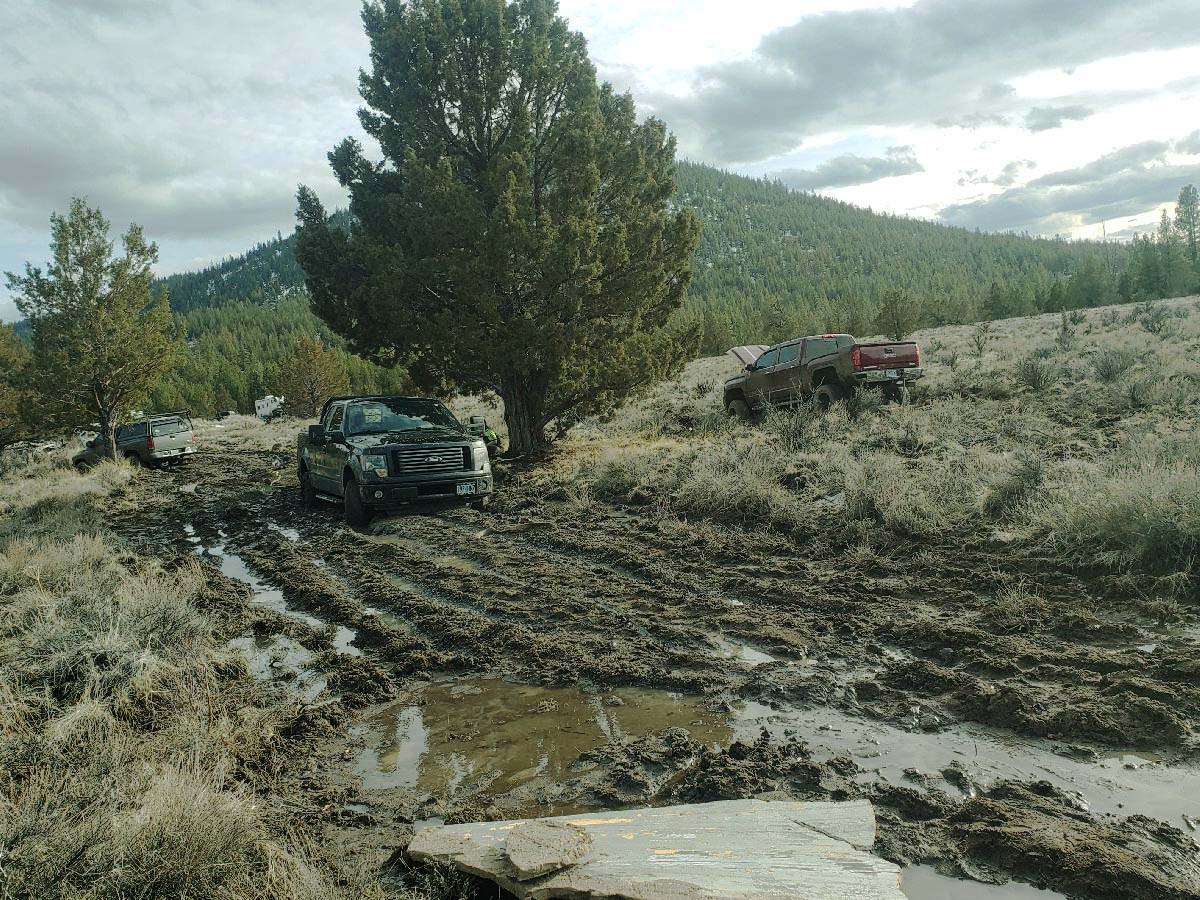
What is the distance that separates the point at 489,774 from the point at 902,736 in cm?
230

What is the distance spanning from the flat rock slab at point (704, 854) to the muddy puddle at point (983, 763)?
2.26 ft

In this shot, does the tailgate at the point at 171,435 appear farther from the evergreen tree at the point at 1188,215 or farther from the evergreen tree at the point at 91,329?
the evergreen tree at the point at 1188,215

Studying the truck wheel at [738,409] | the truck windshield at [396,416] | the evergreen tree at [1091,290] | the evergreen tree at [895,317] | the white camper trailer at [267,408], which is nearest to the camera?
the truck windshield at [396,416]

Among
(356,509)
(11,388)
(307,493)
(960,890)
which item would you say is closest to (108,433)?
(11,388)

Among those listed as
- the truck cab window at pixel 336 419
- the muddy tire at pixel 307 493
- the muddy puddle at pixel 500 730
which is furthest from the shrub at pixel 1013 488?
the muddy tire at pixel 307 493

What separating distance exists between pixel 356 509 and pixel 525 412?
5522 millimetres

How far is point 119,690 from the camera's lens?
16.1ft

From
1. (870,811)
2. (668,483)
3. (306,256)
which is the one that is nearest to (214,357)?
(306,256)

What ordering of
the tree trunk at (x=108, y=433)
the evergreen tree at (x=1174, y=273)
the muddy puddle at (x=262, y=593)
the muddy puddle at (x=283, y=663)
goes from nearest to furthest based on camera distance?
1. the muddy puddle at (x=283, y=663)
2. the muddy puddle at (x=262, y=593)
3. the tree trunk at (x=108, y=433)
4. the evergreen tree at (x=1174, y=273)

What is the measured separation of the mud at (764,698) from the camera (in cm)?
334

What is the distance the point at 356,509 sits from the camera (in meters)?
11.7

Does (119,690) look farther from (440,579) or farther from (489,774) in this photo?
(440,579)

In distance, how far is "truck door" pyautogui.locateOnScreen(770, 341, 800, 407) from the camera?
704 inches

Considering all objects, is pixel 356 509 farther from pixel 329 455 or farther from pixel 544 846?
pixel 544 846
